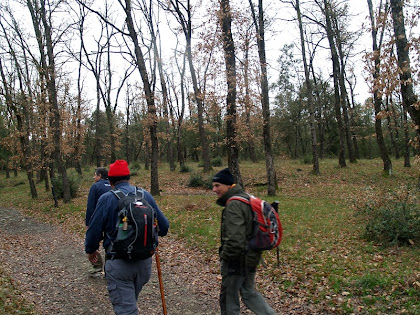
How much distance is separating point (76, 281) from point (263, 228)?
485cm

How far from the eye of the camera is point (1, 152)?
34000 mm

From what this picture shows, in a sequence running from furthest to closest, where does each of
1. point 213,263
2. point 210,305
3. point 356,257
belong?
1. point 213,263
2. point 356,257
3. point 210,305

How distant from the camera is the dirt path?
5.56 meters

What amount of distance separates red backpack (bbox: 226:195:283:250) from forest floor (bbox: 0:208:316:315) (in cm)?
227

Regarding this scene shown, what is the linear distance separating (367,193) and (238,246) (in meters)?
8.16

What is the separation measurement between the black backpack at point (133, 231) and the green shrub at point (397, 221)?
20.6 feet

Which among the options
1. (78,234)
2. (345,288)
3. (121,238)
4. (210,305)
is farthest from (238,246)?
(78,234)

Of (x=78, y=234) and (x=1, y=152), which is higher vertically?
(x=1, y=152)

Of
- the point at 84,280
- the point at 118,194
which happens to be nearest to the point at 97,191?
the point at 84,280

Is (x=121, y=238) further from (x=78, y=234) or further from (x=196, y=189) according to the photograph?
(x=196, y=189)

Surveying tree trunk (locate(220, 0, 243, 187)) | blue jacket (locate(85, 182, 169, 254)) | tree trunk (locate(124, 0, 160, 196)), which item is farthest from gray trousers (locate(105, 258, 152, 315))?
tree trunk (locate(124, 0, 160, 196))

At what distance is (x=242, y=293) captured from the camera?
12.7 feet

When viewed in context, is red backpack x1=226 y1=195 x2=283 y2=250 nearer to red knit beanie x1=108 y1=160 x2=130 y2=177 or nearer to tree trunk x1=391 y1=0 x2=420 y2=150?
red knit beanie x1=108 y1=160 x2=130 y2=177

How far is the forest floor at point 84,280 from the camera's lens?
5520mm
